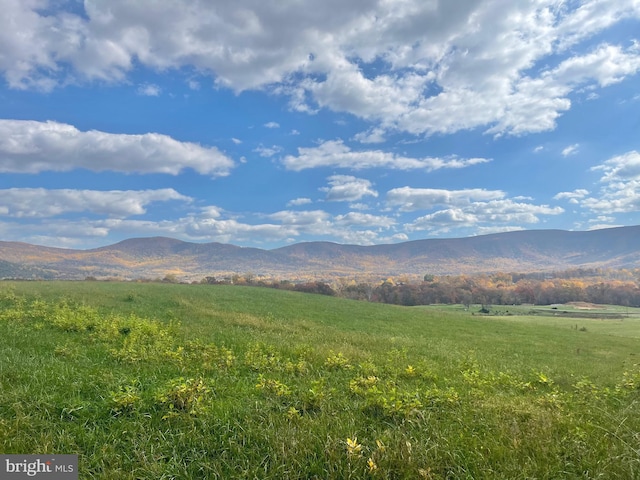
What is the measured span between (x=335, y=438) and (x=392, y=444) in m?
0.86

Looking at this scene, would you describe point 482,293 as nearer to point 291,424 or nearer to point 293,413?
point 293,413

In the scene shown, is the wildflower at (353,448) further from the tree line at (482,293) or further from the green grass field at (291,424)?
the tree line at (482,293)

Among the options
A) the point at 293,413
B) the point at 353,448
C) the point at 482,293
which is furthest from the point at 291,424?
the point at 482,293

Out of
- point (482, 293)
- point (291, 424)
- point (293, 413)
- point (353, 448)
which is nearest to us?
point (353, 448)

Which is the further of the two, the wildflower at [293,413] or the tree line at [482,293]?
the tree line at [482,293]

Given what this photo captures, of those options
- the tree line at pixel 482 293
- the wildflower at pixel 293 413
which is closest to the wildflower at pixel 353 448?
the wildflower at pixel 293 413

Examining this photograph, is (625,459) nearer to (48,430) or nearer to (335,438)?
(335,438)

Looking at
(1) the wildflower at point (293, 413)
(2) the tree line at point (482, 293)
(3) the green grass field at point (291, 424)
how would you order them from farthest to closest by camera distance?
(2) the tree line at point (482, 293), (1) the wildflower at point (293, 413), (3) the green grass field at point (291, 424)

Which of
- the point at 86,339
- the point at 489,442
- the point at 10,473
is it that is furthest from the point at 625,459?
the point at 86,339

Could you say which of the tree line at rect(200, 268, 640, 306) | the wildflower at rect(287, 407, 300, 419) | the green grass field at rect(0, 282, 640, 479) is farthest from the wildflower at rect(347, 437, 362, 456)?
the tree line at rect(200, 268, 640, 306)

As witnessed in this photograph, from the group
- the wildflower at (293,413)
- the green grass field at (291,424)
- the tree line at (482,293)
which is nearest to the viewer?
the green grass field at (291,424)

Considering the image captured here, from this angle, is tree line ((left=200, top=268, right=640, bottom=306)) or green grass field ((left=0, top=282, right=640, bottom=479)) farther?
tree line ((left=200, top=268, right=640, bottom=306))

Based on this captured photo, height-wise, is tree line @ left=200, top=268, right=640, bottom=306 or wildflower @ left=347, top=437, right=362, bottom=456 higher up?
wildflower @ left=347, top=437, right=362, bottom=456

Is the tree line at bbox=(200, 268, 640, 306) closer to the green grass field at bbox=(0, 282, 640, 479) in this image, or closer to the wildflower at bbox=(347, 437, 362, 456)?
the green grass field at bbox=(0, 282, 640, 479)
